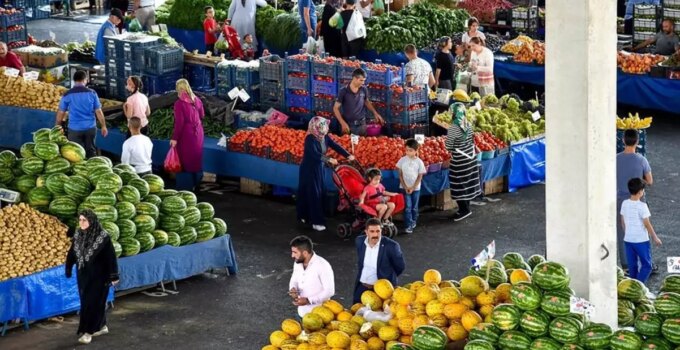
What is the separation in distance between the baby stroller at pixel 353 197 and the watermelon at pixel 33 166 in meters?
3.40

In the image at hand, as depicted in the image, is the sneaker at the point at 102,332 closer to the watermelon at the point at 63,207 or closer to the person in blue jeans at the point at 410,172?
the watermelon at the point at 63,207

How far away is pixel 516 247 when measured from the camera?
593 inches

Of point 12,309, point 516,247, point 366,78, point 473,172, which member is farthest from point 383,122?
point 12,309

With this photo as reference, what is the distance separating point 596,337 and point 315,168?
714 centimetres

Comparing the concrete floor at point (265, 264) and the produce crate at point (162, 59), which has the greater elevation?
the produce crate at point (162, 59)

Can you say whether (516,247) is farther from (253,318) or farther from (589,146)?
(589,146)

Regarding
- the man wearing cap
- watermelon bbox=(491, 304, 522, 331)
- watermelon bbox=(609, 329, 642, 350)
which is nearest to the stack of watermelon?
watermelon bbox=(491, 304, 522, 331)

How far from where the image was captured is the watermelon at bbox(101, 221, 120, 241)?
520 inches

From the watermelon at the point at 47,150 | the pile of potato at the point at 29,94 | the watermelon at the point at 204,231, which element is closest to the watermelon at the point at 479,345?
the watermelon at the point at 204,231

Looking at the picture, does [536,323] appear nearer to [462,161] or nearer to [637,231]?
[637,231]

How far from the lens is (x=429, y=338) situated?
375 inches

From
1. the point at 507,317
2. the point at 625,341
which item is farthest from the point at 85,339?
the point at 625,341

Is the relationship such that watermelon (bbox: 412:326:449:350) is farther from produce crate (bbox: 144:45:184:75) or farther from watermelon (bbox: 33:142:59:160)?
produce crate (bbox: 144:45:184:75)

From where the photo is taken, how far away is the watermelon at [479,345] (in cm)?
919
